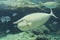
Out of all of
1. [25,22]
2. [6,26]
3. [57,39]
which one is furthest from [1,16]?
[25,22]

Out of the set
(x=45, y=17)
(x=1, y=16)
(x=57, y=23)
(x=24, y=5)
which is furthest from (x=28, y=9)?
(x=45, y=17)

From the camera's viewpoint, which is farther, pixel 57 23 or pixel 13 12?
pixel 57 23

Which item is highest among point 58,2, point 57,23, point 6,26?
point 58,2

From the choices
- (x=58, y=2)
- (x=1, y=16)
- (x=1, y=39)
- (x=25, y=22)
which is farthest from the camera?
(x=58, y=2)

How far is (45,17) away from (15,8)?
163 inches

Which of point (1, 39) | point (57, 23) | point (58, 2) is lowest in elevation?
point (1, 39)

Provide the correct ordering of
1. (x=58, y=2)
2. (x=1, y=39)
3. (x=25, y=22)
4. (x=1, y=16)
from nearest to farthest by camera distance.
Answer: (x=25, y=22) < (x=1, y=39) < (x=1, y=16) < (x=58, y=2)

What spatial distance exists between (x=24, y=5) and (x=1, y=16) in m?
0.95

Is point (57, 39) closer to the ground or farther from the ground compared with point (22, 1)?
closer to the ground

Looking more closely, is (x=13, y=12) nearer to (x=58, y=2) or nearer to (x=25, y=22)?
(x=58, y=2)

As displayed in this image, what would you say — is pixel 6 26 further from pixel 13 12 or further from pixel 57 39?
pixel 57 39

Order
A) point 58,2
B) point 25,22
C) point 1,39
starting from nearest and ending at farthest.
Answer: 1. point 25,22
2. point 1,39
3. point 58,2

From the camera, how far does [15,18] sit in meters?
5.38

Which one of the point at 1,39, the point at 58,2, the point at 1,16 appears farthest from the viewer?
the point at 58,2
